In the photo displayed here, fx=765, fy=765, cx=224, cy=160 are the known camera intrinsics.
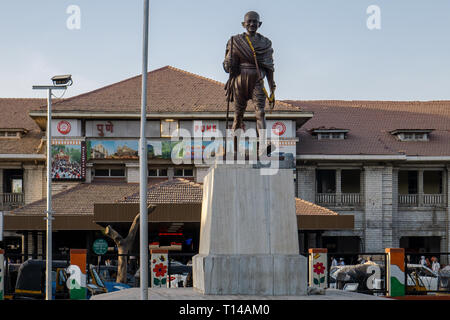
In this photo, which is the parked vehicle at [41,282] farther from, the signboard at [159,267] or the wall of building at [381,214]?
the wall of building at [381,214]

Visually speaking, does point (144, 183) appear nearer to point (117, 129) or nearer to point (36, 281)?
point (36, 281)

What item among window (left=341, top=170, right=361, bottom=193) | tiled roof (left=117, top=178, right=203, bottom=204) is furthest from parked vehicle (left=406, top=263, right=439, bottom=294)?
window (left=341, top=170, right=361, bottom=193)

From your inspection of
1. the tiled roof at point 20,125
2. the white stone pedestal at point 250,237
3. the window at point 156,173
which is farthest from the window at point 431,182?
the white stone pedestal at point 250,237

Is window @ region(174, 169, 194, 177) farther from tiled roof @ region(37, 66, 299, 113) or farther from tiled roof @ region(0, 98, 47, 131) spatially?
tiled roof @ region(0, 98, 47, 131)

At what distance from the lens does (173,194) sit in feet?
112

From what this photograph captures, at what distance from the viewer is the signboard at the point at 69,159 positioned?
40.0 m

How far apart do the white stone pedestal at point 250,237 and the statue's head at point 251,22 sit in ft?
8.75

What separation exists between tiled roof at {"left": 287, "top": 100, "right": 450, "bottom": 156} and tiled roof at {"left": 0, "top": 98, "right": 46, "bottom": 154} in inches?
589

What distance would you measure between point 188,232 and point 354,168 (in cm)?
1026

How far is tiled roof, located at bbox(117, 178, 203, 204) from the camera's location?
3346 cm

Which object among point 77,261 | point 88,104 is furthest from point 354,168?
point 77,261

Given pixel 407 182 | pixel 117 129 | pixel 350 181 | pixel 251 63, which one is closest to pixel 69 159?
pixel 117 129

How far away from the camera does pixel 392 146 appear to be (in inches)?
1726

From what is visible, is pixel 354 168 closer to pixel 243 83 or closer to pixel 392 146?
pixel 392 146
